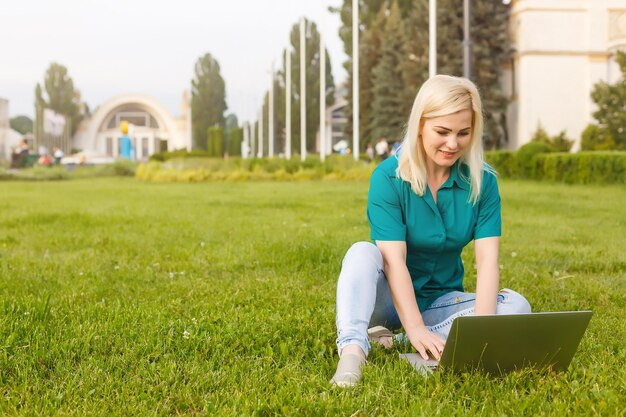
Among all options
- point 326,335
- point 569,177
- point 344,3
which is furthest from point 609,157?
point 344,3

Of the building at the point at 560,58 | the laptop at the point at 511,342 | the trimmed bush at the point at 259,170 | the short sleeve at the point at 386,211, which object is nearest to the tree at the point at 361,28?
the building at the point at 560,58

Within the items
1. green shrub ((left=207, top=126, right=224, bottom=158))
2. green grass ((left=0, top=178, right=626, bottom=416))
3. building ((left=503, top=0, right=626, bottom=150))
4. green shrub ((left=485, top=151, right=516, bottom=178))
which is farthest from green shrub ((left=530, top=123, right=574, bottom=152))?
green shrub ((left=207, top=126, right=224, bottom=158))

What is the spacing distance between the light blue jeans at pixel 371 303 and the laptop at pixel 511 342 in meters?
0.28

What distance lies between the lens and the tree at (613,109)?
87.3 ft

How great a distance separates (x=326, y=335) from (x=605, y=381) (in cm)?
122

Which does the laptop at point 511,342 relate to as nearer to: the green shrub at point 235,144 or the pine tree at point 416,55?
the pine tree at point 416,55

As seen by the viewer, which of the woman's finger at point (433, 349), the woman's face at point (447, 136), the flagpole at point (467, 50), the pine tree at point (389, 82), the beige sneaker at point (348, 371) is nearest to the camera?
the beige sneaker at point (348, 371)

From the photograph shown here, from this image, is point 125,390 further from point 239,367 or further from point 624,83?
point 624,83

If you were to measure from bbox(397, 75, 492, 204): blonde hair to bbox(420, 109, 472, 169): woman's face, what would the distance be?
0.02 m

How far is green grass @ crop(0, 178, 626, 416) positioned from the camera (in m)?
2.62

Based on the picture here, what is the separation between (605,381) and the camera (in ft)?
9.18

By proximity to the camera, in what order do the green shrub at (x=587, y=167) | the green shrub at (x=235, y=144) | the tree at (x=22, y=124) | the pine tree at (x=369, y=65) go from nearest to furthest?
the green shrub at (x=587, y=167)
the pine tree at (x=369, y=65)
the green shrub at (x=235, y=144)
the tree at (x=22, y=124)

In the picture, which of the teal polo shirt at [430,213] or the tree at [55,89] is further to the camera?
the tree at [55,89]

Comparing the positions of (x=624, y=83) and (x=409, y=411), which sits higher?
(x=624, y=83)
